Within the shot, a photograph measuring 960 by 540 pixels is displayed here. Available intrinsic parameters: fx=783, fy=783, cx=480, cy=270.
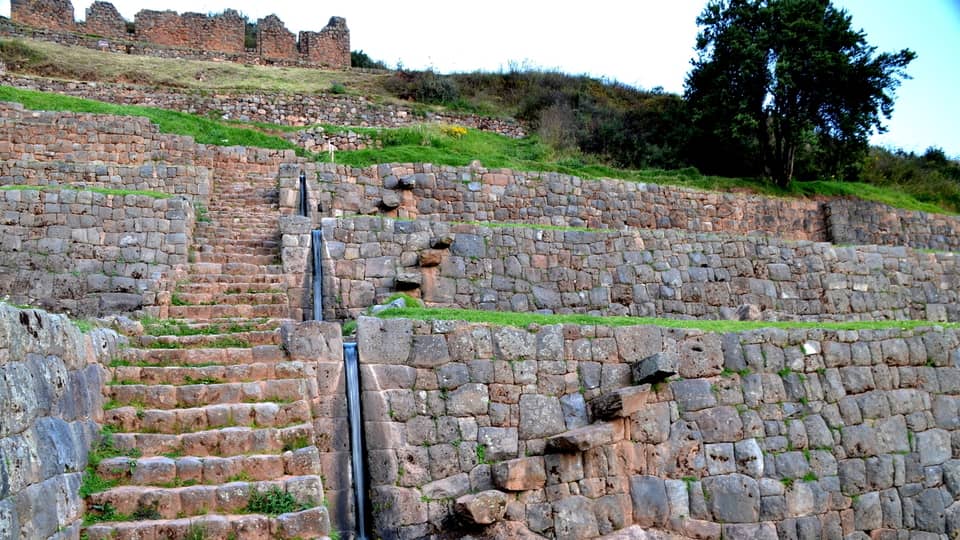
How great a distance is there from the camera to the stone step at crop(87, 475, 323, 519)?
640 cm

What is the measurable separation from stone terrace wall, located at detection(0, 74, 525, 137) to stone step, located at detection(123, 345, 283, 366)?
47.8ft

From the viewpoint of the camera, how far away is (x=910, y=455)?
9.51 meters

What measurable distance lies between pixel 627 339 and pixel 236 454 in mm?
4469

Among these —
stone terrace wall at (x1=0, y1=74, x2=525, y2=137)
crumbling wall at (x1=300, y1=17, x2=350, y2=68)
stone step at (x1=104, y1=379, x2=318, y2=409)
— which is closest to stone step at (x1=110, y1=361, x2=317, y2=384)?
stone step at (x1=104, y1=379, x2=318, y2=409)

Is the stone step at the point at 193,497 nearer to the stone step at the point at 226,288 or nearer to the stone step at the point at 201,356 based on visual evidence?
the stone step at the point at 201,356

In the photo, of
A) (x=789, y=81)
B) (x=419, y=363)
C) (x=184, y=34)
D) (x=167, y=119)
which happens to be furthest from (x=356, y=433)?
(x=184, y=34)

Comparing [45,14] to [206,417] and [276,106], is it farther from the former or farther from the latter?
[206,417]

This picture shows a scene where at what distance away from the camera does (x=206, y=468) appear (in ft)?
22.8

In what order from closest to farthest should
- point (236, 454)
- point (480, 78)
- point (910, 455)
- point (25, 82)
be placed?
point (236, 454), point (910, 455), point (25, 82), point (480, 78)

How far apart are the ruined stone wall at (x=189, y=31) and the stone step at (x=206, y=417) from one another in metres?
24.1

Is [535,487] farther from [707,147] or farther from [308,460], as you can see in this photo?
[707,147]

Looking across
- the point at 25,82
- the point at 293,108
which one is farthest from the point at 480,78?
the point at 25,82

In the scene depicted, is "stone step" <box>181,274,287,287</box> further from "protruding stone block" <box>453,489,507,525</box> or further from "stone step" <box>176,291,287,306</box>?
"protruding stone block" <box>453,489,507,525</box>

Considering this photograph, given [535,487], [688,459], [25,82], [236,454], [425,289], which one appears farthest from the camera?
[25,82]
